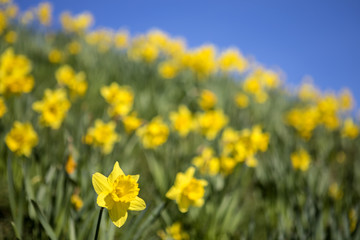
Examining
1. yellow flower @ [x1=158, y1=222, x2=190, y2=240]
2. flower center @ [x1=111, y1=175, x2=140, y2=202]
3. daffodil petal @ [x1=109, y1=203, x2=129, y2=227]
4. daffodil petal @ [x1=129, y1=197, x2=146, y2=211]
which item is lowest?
yellow flower @ [x1=158, y1=222, x2=190, y2=240]

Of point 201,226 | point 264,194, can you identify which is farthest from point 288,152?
point 201,226

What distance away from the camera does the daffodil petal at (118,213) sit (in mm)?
829

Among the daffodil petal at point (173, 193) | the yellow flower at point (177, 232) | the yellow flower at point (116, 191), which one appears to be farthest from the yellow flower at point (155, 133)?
the yellow flower at point (116, 191)

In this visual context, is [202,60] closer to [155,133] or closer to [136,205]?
[155,133]

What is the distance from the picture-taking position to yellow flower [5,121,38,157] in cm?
154

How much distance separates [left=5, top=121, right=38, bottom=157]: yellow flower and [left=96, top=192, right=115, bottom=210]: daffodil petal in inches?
42.0

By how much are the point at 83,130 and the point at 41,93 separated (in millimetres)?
1822

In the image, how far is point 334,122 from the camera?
12.2 ft

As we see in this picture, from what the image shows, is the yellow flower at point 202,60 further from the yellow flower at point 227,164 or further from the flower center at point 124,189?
the flower center at point 124,189

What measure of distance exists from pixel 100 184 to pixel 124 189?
0.27ft

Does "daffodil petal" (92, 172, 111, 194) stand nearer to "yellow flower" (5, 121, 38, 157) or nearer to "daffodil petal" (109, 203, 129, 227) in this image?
"daffodil petal" (109, 203, 129, 227)

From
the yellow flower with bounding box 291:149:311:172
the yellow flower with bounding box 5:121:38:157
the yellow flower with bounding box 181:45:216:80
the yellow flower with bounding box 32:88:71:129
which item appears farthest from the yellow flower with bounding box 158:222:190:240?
the yellow flower with bounding box 181:45:216:80

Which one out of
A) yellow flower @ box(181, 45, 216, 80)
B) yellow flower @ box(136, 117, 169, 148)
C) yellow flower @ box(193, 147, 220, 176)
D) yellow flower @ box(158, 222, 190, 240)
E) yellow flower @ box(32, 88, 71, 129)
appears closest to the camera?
yellow flower @ box(158, 222, 190, 240)

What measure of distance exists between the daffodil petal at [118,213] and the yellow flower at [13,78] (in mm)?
1613
